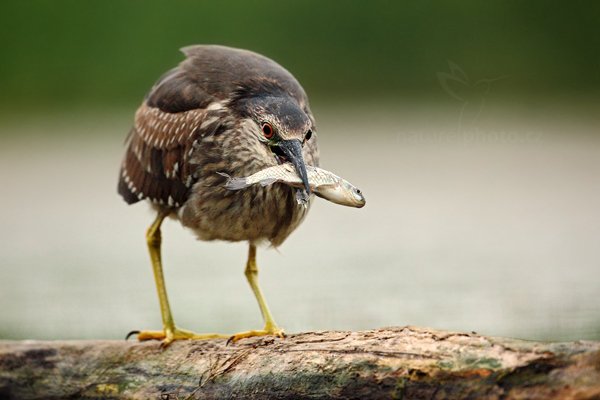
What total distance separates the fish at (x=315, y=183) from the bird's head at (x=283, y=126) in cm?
5

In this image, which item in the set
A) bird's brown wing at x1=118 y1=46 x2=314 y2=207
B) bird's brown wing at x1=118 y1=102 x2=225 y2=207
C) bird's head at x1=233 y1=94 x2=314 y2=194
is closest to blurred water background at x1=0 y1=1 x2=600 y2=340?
bird's brown wing at x1=118 y1=102 x2=225 y2=207

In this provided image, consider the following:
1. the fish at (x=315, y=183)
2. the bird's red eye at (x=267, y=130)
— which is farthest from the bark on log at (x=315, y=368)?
the bird's red eye at (x=267, y=130)

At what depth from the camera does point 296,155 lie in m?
4.91

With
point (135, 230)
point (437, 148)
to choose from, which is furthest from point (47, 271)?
point (437, 148)

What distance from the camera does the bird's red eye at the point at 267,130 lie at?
5.10 metres

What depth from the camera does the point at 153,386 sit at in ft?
16.3

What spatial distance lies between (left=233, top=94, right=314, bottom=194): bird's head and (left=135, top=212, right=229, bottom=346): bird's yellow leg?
924 mm

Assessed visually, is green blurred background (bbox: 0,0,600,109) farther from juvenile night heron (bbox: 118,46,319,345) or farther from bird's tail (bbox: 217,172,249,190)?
bird's tail (bbox: 217,172,249,190)

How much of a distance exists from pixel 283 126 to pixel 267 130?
12cm

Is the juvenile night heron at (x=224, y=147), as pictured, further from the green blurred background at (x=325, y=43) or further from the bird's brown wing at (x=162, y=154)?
the green blurred background at (x=325, y=43)

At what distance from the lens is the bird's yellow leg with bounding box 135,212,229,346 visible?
5.55 meters

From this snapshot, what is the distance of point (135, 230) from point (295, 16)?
456 centimetres

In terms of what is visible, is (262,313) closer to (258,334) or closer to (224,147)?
(258,334)

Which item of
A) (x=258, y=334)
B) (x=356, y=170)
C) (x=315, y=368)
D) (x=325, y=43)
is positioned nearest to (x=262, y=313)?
(x=258, y=334)
